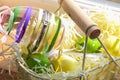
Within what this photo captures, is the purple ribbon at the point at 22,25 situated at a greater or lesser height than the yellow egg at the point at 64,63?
greater

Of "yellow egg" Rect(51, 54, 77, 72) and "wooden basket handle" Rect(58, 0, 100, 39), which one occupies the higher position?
"wooden basket handle" Rect(58, 0, 100, 39)

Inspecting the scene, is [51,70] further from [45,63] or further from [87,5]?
[87,5]

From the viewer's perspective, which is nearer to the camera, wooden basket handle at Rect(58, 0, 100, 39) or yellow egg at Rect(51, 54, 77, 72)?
wooden basket handle at Rect(58, 0, 100, 39)

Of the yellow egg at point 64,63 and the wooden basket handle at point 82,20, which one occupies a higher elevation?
the wooden basket handle at point 82,20

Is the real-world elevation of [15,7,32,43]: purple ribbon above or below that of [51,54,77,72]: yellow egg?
above

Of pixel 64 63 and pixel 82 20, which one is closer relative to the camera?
pixel 82 20

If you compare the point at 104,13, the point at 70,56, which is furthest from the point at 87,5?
the point at 70,56

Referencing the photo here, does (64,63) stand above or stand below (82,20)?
below

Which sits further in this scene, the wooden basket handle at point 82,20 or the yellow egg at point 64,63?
the yellow egg at point 64,63
